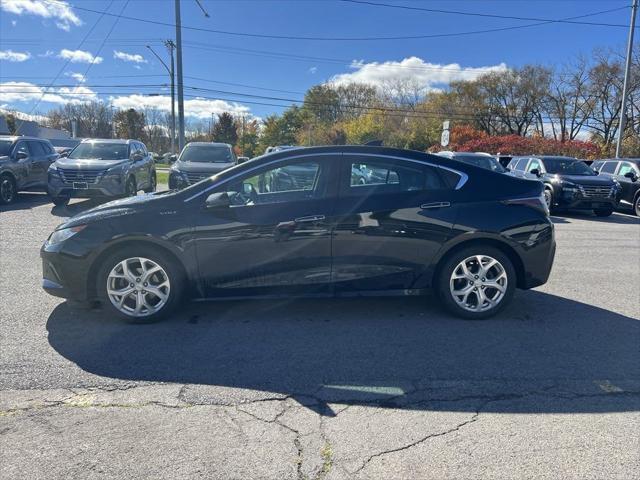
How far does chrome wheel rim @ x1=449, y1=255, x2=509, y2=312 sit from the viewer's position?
4.47 meters

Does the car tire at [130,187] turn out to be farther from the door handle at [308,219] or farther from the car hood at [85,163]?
the door handle at [308,219]

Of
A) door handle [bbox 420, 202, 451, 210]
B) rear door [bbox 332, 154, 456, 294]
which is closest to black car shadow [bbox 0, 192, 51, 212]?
rear door [bbox 332, 154, 456, 294]

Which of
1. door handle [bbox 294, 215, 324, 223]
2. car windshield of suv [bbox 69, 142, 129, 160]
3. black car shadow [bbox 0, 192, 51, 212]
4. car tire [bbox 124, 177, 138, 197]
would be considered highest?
car windshield of suv [bbox 69, 142, 129, 160]

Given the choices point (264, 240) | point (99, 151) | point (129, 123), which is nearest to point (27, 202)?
point (99, 151)

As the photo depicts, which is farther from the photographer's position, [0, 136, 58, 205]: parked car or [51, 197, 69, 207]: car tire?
[0, 136, 58, 205]: parked car

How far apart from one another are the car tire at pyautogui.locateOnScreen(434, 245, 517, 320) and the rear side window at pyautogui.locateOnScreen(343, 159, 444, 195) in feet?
2.47

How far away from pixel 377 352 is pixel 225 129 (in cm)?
7383

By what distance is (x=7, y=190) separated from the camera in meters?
12.1

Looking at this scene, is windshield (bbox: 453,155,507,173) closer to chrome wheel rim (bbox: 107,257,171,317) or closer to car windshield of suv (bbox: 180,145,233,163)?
car windshield of suv (bbox: 180,145,233,163)

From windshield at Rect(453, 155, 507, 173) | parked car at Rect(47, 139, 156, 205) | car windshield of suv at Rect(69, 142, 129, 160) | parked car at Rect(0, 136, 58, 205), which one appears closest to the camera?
parked car at Rect(47, 139, 156, 205)

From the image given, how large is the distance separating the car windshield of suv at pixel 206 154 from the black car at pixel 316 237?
9510 millimetres

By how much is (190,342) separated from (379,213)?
2033 millimetres

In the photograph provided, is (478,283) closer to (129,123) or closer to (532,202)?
(532,202)

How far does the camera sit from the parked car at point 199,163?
12328 mm
